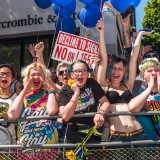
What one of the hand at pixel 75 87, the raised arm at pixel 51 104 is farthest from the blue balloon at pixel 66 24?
the hand at pixel 75 87

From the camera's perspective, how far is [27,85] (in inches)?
156

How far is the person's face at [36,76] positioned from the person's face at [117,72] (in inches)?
34.0

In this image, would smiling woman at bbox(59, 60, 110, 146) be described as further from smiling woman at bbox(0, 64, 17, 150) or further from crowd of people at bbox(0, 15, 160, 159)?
smiling woman at bbox(0, 64, 17, 150)

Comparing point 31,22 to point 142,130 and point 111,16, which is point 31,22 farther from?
point 142,130

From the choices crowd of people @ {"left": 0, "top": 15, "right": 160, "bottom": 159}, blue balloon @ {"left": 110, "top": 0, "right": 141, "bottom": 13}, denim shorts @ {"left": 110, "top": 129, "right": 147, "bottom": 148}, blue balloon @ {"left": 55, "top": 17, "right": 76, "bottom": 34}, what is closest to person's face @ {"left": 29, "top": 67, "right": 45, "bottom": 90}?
crowd of people @ {"left": 0, "top": 15, "right": 160, "bottom": 159}

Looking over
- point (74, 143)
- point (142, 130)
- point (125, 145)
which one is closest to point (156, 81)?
point (142, 130)

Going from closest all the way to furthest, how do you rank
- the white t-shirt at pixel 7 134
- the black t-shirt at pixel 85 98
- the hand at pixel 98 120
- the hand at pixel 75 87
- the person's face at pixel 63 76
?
the hand at pixel 98 120 < the hand at pixel 75 87 < the black t-shirt at pixel 85 98 < the white t-shirt at pixel 7 134 < the person's face at pixel 63 76

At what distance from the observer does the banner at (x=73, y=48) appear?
564cm

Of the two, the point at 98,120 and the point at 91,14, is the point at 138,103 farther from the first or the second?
the point at 91,14

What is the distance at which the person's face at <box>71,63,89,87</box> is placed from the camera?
388 centimetres

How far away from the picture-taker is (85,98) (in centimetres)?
383

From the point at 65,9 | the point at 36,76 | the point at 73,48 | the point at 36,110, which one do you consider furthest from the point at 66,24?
the point at 36,110

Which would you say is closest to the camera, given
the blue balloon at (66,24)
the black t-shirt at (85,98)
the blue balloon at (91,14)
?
the black t-shirt at (85,98)

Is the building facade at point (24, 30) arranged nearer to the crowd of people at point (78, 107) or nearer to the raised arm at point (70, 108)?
the crowd of people at point (78, 107)
